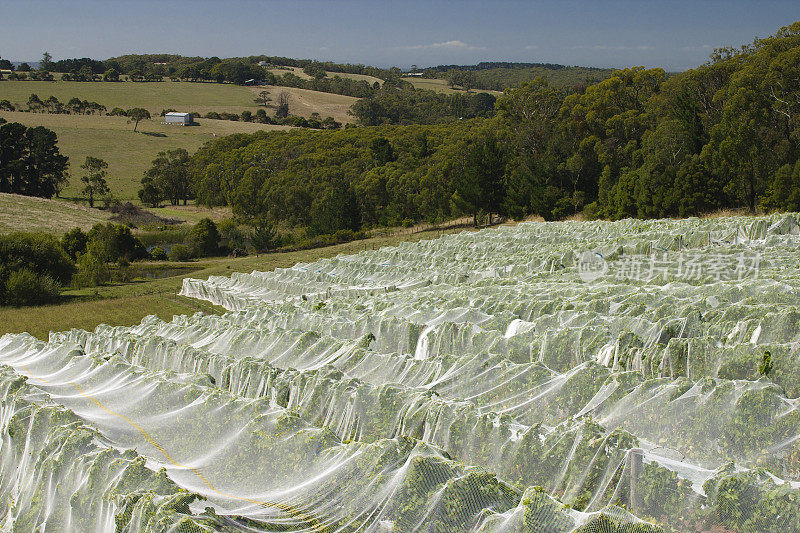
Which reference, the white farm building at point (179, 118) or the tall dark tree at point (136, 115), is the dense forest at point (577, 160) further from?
the white farm building at point (179, 118)

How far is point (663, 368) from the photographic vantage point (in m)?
11.3

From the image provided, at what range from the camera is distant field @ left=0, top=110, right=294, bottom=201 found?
90938mm

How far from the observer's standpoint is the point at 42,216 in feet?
209

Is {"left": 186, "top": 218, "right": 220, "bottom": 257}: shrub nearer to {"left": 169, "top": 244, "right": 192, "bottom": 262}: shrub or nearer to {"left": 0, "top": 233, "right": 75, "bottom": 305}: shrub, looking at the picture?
{"left": 169, "top": 244, "right": 192, "bottom": 262}: shrub

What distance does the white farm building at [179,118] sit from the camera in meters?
118

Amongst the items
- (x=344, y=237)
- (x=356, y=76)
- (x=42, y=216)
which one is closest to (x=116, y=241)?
(x=344, y=237)

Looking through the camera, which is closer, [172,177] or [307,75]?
[172,177]

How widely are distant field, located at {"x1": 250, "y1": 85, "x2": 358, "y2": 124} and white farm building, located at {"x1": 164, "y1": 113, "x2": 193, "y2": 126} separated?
22.0m

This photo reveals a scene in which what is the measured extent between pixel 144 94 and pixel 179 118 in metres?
23.2

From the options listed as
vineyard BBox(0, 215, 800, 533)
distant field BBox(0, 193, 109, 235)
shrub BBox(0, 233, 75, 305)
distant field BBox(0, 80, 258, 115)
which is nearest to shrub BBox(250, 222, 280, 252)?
shrub BBox(0, 233, 75, 305)

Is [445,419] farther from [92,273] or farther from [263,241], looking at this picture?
[263,241]

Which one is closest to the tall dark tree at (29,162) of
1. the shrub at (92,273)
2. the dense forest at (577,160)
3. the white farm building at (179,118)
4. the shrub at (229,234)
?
the dense forest at (577,160)

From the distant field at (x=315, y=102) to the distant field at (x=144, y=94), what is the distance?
24.1 feet

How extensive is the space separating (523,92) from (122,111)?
88866 mm
